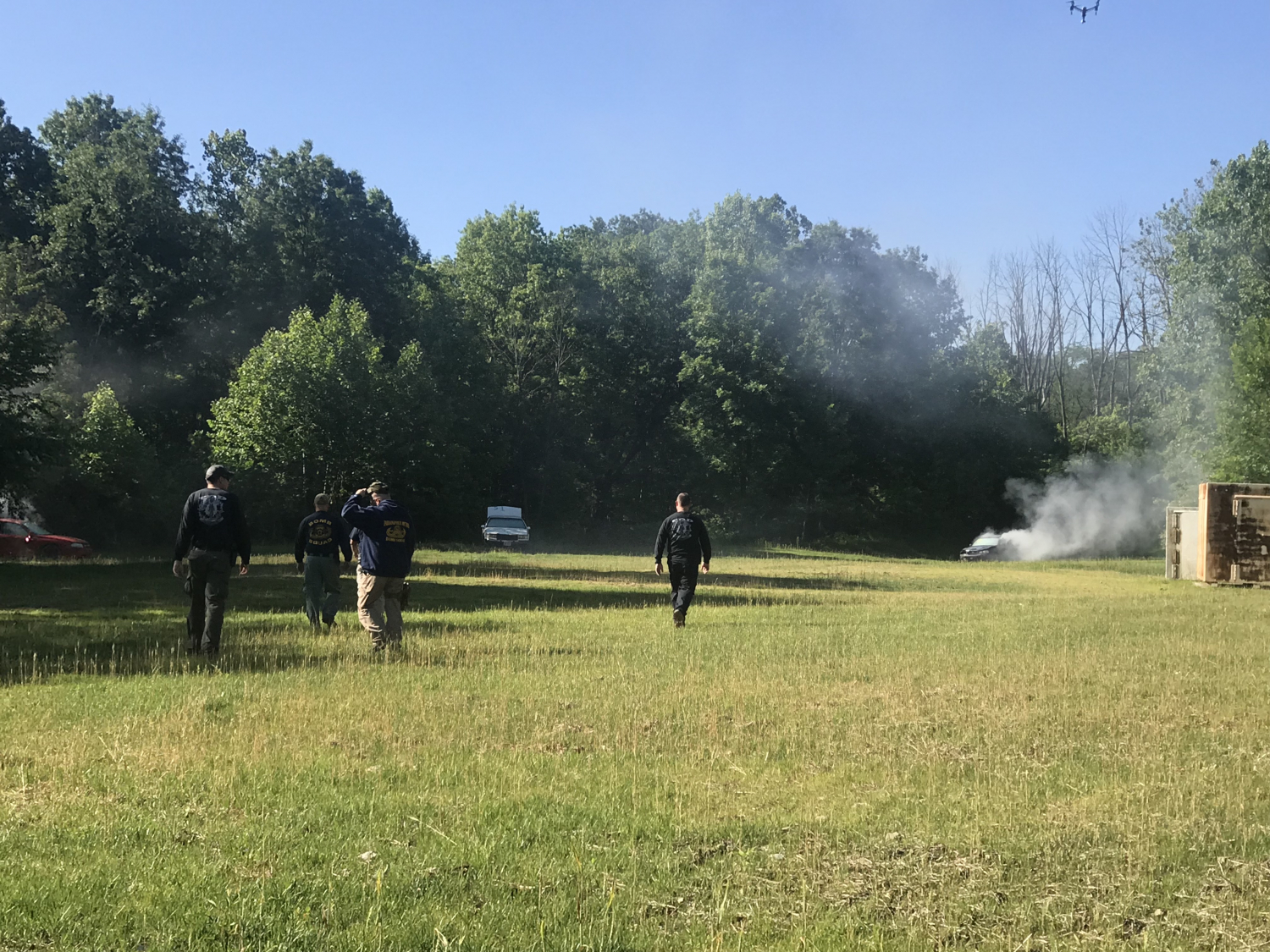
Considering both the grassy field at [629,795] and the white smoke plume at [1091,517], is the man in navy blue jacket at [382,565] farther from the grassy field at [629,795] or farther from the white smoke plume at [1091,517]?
the white smoke plume at [1091,517]

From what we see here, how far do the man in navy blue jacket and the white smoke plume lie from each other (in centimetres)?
4831

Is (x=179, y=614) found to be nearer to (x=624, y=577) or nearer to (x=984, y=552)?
(x=624, y=577)

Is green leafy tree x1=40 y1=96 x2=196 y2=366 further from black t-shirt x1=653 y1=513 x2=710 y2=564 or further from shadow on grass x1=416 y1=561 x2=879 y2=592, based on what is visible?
black t-shirt x1=653 y1=513 x2=710 y2=564

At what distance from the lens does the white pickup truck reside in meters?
54.0

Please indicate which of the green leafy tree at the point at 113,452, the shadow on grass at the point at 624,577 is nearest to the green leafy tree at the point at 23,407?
the shadow on grass at the point at 624,577

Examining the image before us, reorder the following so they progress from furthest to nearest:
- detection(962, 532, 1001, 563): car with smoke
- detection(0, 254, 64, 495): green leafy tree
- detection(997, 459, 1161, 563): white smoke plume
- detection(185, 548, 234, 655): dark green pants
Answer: detection(997, 459, 1161, 563): white smoke plume, detection(962, 532, 1001, 563): car with smoke, detection(0, 254, 64, 495): green leafy tree, detection(185, 548, 234, 655): dark green pants

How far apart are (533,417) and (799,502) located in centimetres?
1539

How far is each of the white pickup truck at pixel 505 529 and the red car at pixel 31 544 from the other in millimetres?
19376

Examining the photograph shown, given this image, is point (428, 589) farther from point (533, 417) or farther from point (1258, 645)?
point (533, 417)

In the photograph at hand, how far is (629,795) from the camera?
700cm

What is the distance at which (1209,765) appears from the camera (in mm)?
7953

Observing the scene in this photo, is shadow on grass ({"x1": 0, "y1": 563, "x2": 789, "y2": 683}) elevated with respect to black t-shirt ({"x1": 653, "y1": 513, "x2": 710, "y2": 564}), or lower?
lower

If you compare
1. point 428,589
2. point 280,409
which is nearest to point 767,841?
point 428,589

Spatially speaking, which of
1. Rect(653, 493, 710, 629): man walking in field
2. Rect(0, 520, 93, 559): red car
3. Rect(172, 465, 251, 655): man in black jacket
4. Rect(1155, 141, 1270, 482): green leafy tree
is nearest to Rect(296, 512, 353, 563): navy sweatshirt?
Rect(172, 465, 251, 655): man in black jacket
